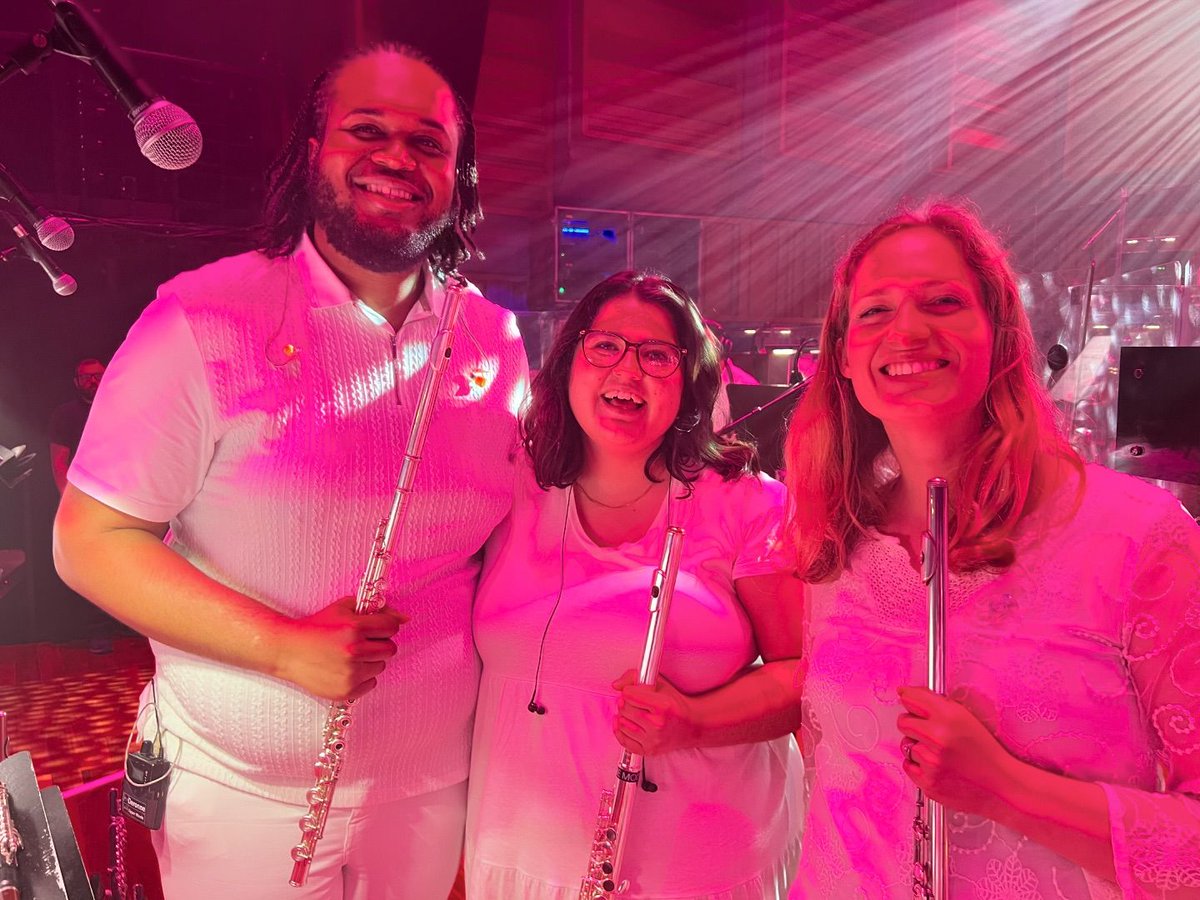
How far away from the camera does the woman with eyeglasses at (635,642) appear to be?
1.53m

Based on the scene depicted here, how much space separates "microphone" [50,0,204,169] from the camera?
1.75m

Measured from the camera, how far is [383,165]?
5.20 ft

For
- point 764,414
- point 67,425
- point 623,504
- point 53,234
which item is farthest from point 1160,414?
A: point 67,425

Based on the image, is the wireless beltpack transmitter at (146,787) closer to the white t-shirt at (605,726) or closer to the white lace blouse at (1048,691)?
the white t-shirt at (605,726)

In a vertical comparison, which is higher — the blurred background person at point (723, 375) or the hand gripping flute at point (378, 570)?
the blurred background person at point (723, 375)

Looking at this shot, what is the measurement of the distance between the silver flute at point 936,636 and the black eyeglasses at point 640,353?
0.72 meters

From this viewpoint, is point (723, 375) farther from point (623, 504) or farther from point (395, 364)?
point (395, 364)

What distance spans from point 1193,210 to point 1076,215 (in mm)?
972

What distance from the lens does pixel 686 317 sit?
5.70ft

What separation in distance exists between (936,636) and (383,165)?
4.01 feet

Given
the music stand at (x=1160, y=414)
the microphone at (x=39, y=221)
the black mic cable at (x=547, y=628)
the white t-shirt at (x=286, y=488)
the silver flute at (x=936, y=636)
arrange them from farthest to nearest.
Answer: the music stand at (x=1160, y=414)
the microphone at (x=39, y=221)
the black mic cable at (x=547, y=628)
the white t-shirt at (x=286, y=488)
the silver flute at (x=936, y=636)

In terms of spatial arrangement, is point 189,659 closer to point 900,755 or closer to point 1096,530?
point 900,755

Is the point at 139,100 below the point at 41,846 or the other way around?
the other way around

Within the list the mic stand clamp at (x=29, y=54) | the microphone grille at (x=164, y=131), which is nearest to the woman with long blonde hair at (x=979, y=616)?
the microphone grille at (x=164, y=131)
